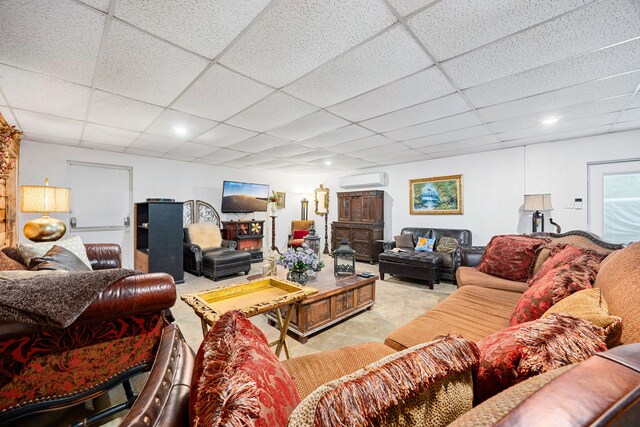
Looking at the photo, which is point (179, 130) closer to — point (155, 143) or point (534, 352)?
point (155, 143)

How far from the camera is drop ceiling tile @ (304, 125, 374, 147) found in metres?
3.46

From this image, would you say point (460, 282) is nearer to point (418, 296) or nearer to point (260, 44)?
point (418, 296)

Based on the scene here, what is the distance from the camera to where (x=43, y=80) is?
2.07 metres

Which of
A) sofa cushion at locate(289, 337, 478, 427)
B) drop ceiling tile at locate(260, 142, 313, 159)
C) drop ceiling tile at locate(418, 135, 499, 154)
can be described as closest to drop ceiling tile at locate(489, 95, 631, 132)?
drop ceiling tile at locate(418, 135, 499, 154)

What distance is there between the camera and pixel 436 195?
545 cm

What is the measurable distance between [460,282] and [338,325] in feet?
4.80

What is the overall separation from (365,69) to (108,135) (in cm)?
378

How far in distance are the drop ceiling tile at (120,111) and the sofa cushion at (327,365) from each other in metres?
2.79

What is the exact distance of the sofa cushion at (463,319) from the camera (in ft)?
5.04

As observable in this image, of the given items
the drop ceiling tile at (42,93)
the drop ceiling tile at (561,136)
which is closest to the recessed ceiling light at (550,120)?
the drop ceiling tile at (561,136)

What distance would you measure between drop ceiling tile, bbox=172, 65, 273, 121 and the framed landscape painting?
4283mm

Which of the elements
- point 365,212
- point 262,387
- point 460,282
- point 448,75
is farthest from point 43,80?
point 365,212

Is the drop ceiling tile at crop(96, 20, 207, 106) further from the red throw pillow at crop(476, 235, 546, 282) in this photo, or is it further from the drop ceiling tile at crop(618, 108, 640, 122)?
the drop ceiling tile at crop(618, 108, 640, 122)

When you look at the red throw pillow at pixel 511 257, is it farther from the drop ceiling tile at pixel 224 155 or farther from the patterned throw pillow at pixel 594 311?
the drop ceiling tile at pixel 224 155
